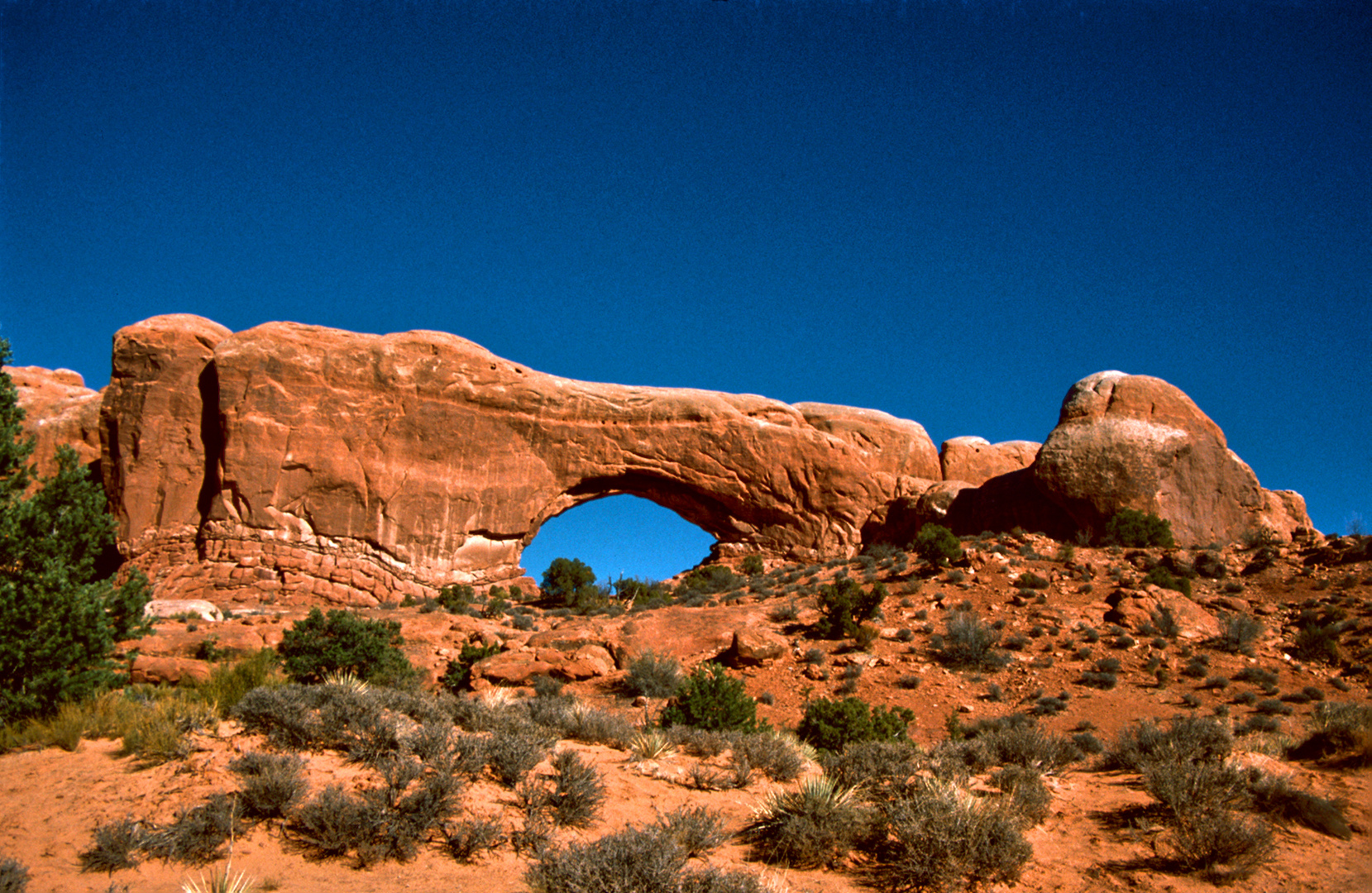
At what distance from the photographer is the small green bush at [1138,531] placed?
67.7 feet

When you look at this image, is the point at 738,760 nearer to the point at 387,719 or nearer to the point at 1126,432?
the point at 387,719

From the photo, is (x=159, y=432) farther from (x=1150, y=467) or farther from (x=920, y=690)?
(x=1150, y=467)

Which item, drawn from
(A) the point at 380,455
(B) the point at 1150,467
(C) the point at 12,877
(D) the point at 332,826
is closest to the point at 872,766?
(D) the point at 332,826

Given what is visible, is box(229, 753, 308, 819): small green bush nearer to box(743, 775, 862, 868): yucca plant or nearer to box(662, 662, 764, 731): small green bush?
box(743, 775, 862, 868): yucca plant

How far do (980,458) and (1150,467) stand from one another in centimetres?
1126

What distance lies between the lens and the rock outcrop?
2289 centimetres

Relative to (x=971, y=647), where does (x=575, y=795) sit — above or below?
below

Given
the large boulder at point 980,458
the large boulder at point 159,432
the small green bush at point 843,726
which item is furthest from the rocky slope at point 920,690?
the large boulder at point 980,458

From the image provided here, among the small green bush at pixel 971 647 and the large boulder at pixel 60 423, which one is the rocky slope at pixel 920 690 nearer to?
the small green bush at pixel 971 647

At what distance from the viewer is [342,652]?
12398 millimetres

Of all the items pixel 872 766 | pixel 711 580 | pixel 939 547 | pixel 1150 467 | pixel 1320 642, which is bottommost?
pixel 872 766

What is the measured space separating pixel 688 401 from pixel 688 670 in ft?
50.5

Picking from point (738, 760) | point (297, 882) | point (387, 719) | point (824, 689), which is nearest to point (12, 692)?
point (387, 719)

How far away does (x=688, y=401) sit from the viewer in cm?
2916
